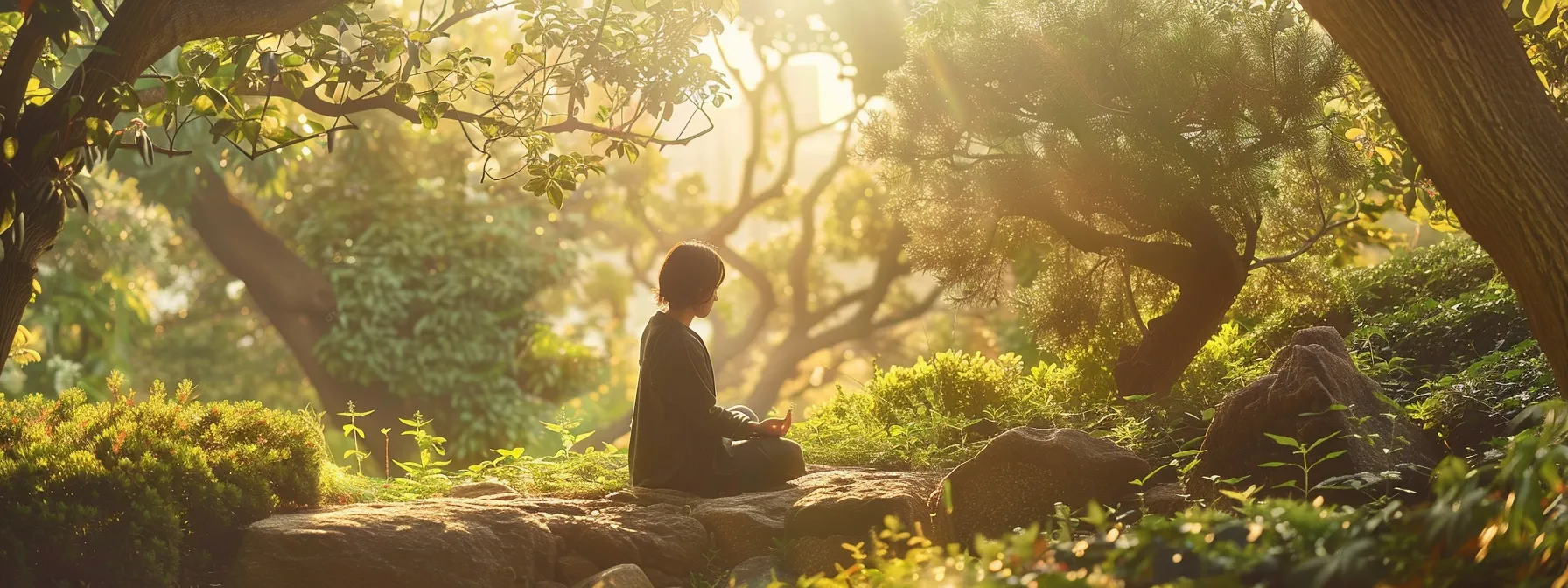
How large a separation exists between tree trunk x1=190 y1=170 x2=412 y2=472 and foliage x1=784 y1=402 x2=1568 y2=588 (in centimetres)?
1483

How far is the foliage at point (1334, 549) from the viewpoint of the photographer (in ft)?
8.49

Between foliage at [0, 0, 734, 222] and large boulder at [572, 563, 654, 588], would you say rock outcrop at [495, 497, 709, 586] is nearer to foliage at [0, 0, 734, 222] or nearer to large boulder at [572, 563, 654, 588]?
large boulder at [572, 563, 654, 588]

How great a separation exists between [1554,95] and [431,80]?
5.85 meters

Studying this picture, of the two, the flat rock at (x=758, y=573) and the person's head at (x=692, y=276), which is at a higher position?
the person's head at (x=692, y=276)

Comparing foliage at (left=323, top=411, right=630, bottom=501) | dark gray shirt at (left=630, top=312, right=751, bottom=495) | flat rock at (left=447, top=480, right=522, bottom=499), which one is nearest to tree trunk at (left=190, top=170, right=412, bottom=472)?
foliage at (left=323, top=411, right=630, bottom=501)

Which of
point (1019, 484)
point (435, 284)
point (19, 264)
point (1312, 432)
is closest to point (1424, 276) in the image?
point (1312, 432)

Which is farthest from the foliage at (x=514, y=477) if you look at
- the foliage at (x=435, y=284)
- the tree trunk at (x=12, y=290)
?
the foliage at (x=435, y=284)

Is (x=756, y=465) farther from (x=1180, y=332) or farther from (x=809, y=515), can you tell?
(x=1180, y=332)

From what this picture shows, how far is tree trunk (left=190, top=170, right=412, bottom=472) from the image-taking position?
16031 millimetres

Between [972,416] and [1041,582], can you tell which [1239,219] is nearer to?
[972,416]

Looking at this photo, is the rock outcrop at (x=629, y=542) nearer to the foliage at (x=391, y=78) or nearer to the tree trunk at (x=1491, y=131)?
the foliage at (x=391, y=78)

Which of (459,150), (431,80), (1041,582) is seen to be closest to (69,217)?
(459,150)

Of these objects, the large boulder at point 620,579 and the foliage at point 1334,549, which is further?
the large boulder at point 620,579

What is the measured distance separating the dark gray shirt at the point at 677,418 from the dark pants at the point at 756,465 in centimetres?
6
